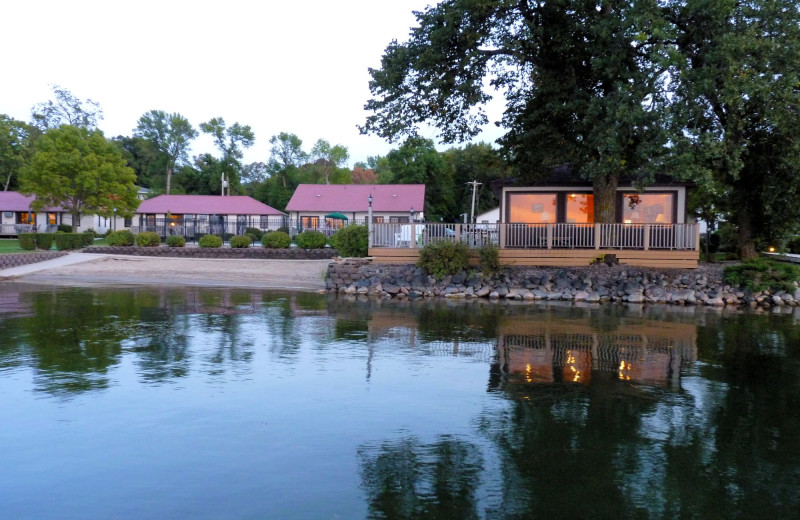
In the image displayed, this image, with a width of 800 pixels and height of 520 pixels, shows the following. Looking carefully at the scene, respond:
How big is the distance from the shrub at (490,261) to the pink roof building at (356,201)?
2842 centimetres

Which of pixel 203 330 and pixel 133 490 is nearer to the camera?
pixel 133 490

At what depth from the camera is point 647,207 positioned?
2491 centimetres

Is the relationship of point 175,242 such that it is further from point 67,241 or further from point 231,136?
point 231,136

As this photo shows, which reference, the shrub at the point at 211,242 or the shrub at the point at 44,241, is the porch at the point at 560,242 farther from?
the shrub at the point at 44,241

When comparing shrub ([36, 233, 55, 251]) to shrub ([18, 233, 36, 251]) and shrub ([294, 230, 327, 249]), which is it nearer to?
shrub ([18, 233, 36, 251])

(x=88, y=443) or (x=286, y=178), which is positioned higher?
(x=286, y=178)

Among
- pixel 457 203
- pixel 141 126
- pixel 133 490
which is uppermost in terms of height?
pixel 141 126

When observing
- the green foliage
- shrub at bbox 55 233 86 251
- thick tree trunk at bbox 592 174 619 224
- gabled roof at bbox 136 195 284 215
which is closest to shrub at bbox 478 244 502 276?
thick tree trunk at bbox 592 174 619 224

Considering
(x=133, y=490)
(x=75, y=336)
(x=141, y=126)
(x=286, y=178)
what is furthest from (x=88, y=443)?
(x=141, y=126)

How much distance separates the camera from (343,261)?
74.5 ft

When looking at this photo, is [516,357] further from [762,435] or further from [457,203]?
[457,203]

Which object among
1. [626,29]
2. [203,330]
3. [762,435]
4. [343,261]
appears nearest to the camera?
[762,435]

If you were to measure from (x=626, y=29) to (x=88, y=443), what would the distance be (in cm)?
1730

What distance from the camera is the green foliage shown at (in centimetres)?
1981
